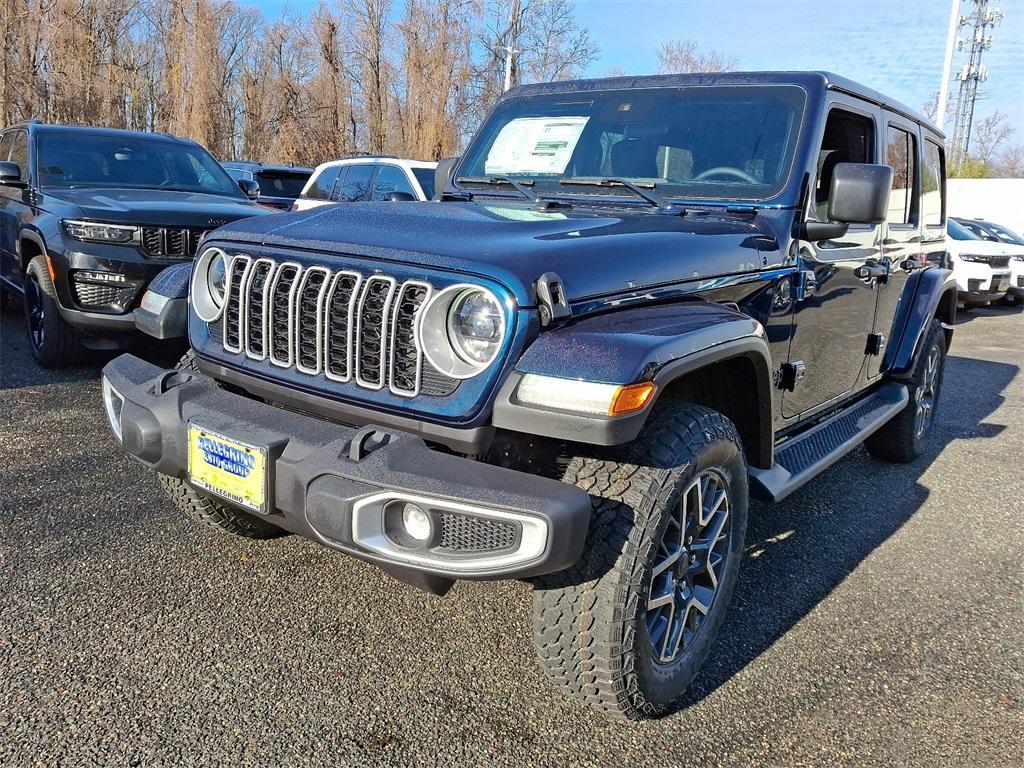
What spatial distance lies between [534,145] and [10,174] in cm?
442

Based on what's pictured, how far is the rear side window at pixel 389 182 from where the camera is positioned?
930cm

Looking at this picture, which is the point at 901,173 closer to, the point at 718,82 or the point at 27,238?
the point at 718,82

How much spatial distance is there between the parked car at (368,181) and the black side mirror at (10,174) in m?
3.23

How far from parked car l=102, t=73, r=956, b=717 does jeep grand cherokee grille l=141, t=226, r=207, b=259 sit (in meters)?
2.85

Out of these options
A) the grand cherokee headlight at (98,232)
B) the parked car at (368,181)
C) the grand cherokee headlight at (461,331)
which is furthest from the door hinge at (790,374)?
the parked car at (368,181)

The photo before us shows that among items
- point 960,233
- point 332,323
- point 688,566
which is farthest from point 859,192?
point 960,233

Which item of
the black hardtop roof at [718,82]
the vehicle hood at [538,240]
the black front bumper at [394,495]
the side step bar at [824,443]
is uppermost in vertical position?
the black hardtop roof at [718,82]

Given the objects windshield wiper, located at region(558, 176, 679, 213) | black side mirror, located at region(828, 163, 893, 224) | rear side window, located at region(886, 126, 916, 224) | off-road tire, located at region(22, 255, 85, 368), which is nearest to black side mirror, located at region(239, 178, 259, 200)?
off-road tire, located at region(22, 255, 85, 368)

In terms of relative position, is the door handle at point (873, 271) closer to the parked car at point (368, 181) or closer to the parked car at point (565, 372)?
the parked car at point (565, 372)

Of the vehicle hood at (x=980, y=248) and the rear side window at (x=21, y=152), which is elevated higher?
the rear side window at (x=21, y=152)

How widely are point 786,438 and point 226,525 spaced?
232 centimetres

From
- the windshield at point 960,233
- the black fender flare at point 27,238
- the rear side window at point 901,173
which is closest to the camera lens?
the rear side window at point 901,173

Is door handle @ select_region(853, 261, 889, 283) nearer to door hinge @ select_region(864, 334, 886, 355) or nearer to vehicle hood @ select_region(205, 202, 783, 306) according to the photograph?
door hinge @ select_region(864, 334, 886, 355)

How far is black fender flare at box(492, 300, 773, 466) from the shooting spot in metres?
2.02
